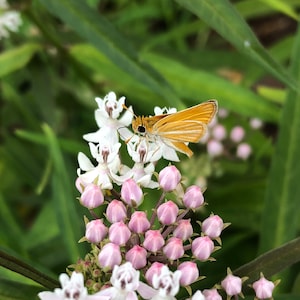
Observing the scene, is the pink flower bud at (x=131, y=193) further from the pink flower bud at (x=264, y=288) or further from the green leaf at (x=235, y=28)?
the green leaf at (x=235, y=28)

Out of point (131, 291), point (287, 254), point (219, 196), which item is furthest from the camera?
point (219, 196)

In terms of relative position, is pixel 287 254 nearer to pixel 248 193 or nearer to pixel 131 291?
pixel 131 291

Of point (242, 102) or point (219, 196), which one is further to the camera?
point (219, 196)

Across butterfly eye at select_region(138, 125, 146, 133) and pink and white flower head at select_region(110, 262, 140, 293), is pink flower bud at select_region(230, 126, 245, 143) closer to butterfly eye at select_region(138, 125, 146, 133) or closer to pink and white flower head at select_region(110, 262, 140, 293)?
butterfly eye at select_region(138, 125, 146, 133)

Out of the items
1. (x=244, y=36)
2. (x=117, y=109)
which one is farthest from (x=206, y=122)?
(x=244, y=36)

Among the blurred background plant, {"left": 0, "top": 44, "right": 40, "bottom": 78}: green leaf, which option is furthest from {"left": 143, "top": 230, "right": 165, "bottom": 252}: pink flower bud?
{"left": 0, "top": 44, "right": 40, "bottom": 78}: green leaf

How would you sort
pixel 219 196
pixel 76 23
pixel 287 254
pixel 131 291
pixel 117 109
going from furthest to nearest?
pixel 219 196 < pixel 76 23 < pixel 117 109 < pixel 287 254 < pixel 131 291
